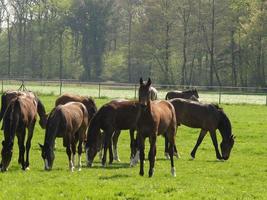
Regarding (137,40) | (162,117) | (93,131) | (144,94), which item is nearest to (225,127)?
(162,117)

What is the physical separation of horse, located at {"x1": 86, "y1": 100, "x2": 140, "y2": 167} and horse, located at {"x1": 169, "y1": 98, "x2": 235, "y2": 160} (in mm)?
2428

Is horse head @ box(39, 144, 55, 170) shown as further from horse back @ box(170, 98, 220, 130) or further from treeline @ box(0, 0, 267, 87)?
treeline @ box(0, 0, 267, 87)

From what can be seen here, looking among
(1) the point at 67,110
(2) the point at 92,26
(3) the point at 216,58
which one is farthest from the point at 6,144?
(2) the point at 92,26

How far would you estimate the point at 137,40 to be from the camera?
234ft

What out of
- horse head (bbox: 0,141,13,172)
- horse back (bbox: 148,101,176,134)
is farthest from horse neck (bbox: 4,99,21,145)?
horse back (bbox: 148,101,176,134)

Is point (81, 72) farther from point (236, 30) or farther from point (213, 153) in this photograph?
point (213, 153)

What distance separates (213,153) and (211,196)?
7.71 metres

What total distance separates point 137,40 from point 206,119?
182ft

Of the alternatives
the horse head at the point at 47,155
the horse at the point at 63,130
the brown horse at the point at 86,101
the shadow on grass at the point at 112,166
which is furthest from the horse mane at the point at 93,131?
the brown horse at the point at 86,101

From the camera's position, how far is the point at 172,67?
250 ft

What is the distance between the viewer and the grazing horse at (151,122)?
11.5 metres

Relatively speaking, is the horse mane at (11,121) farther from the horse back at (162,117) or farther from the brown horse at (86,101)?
the brown horse at (86,101)

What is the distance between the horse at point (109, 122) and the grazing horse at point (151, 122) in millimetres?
1222

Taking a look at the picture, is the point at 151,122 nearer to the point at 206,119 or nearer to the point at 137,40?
the point at 206,119
